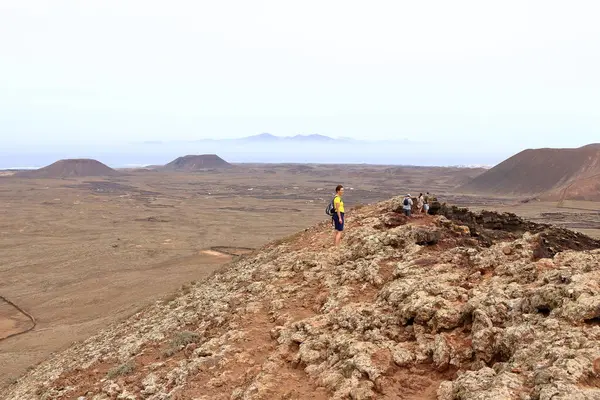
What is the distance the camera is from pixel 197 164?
518 feet

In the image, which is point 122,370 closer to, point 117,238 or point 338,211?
point 338,211

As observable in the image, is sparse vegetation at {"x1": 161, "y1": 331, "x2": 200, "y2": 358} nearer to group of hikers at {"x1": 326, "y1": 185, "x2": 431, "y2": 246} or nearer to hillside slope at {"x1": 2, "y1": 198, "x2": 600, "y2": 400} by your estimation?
hillside slope at {"x1": 2, "y1": 198, "x2": 600, "y2": 400}

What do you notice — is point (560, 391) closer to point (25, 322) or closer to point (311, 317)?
point (311, 317)

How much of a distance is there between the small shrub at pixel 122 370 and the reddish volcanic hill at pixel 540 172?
3090 inches

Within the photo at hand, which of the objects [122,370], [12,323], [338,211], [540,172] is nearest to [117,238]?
[12,323]

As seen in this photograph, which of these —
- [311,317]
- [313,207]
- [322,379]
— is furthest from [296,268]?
[313,207]

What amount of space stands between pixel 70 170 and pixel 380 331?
130 meters

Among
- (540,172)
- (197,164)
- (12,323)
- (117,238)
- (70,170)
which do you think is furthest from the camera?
(197,164)

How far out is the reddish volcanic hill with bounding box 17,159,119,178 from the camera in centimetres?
11381

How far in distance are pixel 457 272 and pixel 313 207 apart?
5532 cm

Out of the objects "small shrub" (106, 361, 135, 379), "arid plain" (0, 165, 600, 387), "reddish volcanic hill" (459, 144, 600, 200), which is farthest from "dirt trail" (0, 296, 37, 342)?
"reddish volcanic hill" (459, 144, 600, 200)

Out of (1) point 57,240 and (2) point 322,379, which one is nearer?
(2) point 322,379

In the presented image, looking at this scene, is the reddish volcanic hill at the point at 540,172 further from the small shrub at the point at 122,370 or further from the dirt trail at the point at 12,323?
the small shrub at the point at 122,370

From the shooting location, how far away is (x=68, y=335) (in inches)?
660
